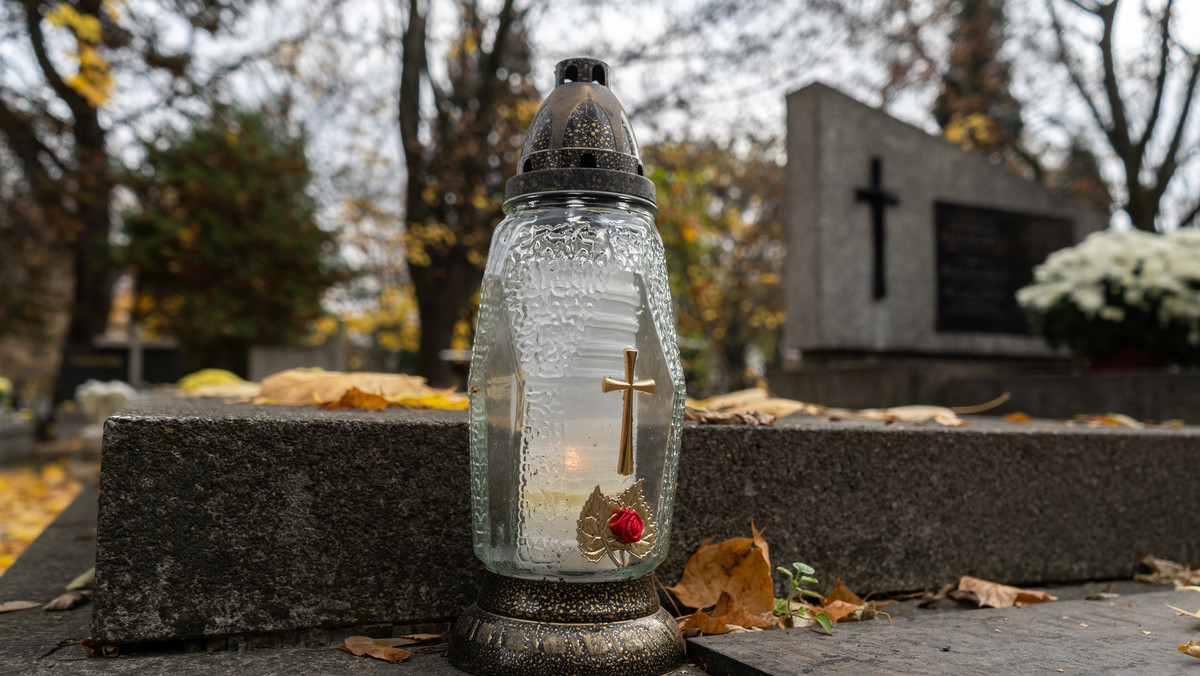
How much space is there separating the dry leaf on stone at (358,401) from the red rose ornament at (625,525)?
3.03ft

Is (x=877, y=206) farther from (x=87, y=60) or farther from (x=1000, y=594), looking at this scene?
(x=87, y=60)

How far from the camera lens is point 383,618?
1489 millimetres

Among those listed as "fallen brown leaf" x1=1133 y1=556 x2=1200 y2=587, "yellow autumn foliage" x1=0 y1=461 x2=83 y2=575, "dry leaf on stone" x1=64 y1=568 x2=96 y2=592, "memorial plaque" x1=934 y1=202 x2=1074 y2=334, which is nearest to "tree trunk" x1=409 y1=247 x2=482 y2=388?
"yellow autumn foliage" x1=0 y1=461 x2=83 y2=575

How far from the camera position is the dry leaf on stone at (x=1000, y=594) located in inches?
71.6

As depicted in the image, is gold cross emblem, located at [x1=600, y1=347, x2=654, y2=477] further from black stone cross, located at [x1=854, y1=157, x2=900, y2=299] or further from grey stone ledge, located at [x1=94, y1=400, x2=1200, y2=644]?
black stone cross, located at [x1=854, y1=157, x2=900, y2=299]

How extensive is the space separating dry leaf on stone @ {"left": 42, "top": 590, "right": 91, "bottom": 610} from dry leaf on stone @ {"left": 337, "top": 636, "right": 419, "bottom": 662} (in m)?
0.64

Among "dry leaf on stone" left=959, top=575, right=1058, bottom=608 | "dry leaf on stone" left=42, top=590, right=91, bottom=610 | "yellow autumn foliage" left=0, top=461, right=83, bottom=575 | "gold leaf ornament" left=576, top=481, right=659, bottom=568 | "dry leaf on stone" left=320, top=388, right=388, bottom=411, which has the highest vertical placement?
"dry leaf on stone" left=320, top=388, right=388, bottom=411

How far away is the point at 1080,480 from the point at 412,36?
771cm

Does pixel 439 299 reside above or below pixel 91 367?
above

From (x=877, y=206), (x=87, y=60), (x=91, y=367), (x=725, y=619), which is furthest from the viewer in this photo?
(x=91, y=367)

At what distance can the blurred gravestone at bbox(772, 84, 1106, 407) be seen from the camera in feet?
18.9

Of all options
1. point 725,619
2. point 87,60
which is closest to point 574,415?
point 725,619

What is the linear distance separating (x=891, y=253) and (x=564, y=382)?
531cm

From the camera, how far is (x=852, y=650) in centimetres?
130
